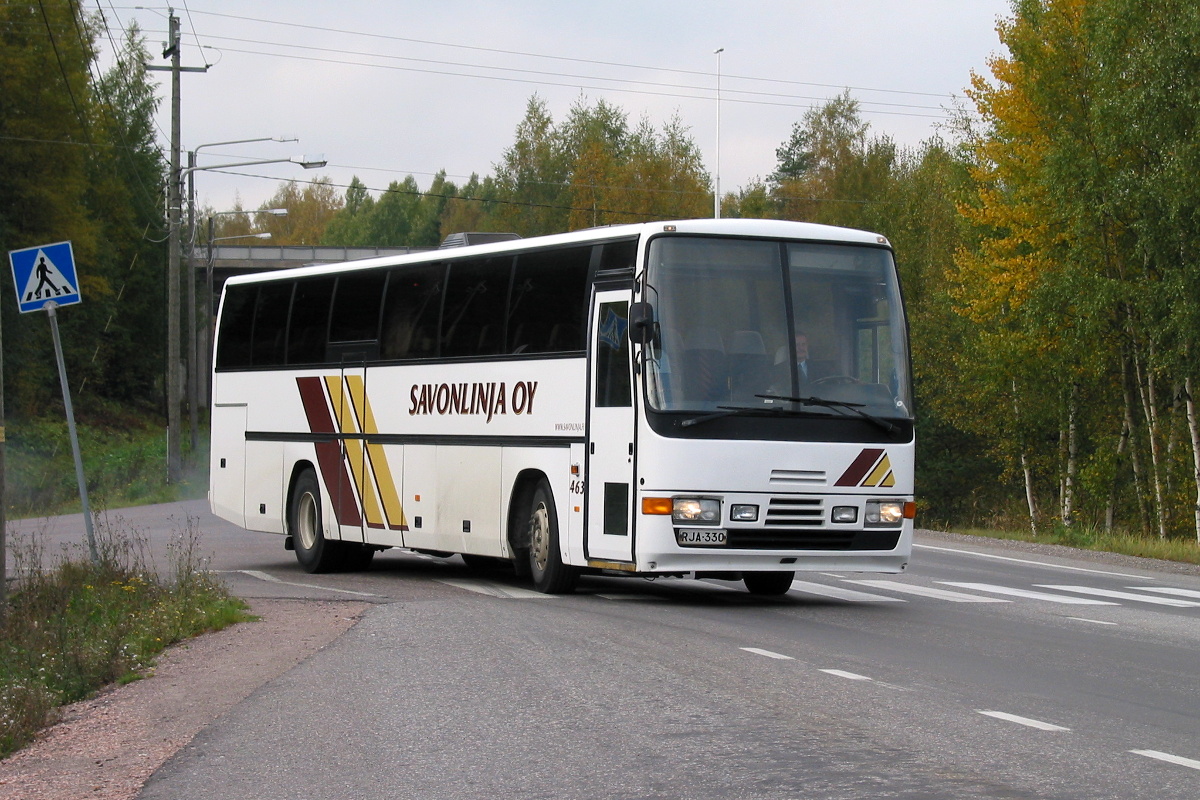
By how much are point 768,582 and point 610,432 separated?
9.47 ft

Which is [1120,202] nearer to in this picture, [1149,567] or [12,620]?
[1149,567]

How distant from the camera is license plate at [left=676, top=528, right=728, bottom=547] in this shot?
44.7 feet

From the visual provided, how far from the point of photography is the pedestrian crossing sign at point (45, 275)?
1781cm

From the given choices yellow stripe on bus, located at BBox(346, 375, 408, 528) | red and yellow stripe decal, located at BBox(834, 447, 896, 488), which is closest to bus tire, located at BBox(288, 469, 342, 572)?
yellow stripe on bus, located at BBox(346, 375, 408, 528)

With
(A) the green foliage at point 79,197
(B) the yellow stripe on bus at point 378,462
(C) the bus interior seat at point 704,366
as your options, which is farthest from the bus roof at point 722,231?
(A) the green foliage at point 79,197

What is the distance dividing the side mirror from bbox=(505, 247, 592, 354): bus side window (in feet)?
4.45

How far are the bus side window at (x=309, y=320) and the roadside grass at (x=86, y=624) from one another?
3339 mm

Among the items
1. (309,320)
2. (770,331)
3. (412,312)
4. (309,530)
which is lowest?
(309,530)

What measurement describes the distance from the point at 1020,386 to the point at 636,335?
30.0 metres

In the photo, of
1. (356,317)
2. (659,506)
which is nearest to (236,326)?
(356,317)

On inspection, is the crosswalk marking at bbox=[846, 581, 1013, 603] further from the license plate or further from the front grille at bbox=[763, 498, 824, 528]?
the license plate

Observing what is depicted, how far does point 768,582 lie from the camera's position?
16.1 metres

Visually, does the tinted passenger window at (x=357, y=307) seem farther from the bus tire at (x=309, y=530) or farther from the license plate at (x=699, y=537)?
the license plate at (x=699, y=537)

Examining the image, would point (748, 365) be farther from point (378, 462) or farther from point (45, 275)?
point (45, 275)
